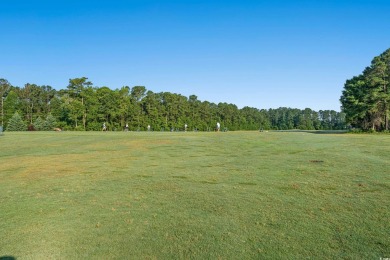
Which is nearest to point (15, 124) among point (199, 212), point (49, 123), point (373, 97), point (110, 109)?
point (49, 123)

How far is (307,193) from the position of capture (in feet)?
28.5

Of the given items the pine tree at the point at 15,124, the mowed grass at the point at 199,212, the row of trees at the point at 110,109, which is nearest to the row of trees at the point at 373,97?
the mowed grass at the point at 199,212

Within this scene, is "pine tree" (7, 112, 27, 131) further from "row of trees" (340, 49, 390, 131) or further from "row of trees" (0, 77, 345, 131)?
"row of trees" (340, 49, 390, 131)

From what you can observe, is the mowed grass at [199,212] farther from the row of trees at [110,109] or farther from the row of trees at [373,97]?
the row of trees at [110,109]

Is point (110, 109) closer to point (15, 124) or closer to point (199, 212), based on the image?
point (15, 124)

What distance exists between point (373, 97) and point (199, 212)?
2031 inches

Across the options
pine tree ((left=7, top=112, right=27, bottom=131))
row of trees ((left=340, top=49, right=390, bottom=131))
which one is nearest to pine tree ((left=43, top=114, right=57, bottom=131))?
pine tree ((left=7, top=112, right=27, bottom=131))

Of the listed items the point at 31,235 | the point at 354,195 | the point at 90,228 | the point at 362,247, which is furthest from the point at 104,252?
the point at 354,195

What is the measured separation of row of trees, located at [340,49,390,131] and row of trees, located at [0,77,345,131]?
53.9 metres

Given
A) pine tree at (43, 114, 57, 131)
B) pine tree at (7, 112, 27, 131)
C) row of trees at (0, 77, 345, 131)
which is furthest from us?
row of trees at (0, 77, 345, 131)

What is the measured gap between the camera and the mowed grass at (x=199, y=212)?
5.51 metres

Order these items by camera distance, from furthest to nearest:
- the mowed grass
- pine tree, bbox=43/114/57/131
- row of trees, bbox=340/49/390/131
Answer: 1. pine tree, bbox=43/114/57/131
2. row of trees, bbox=340/49/390/131
3. the mowed grass

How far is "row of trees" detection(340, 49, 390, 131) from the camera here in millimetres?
50531

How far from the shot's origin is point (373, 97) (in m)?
49.7
